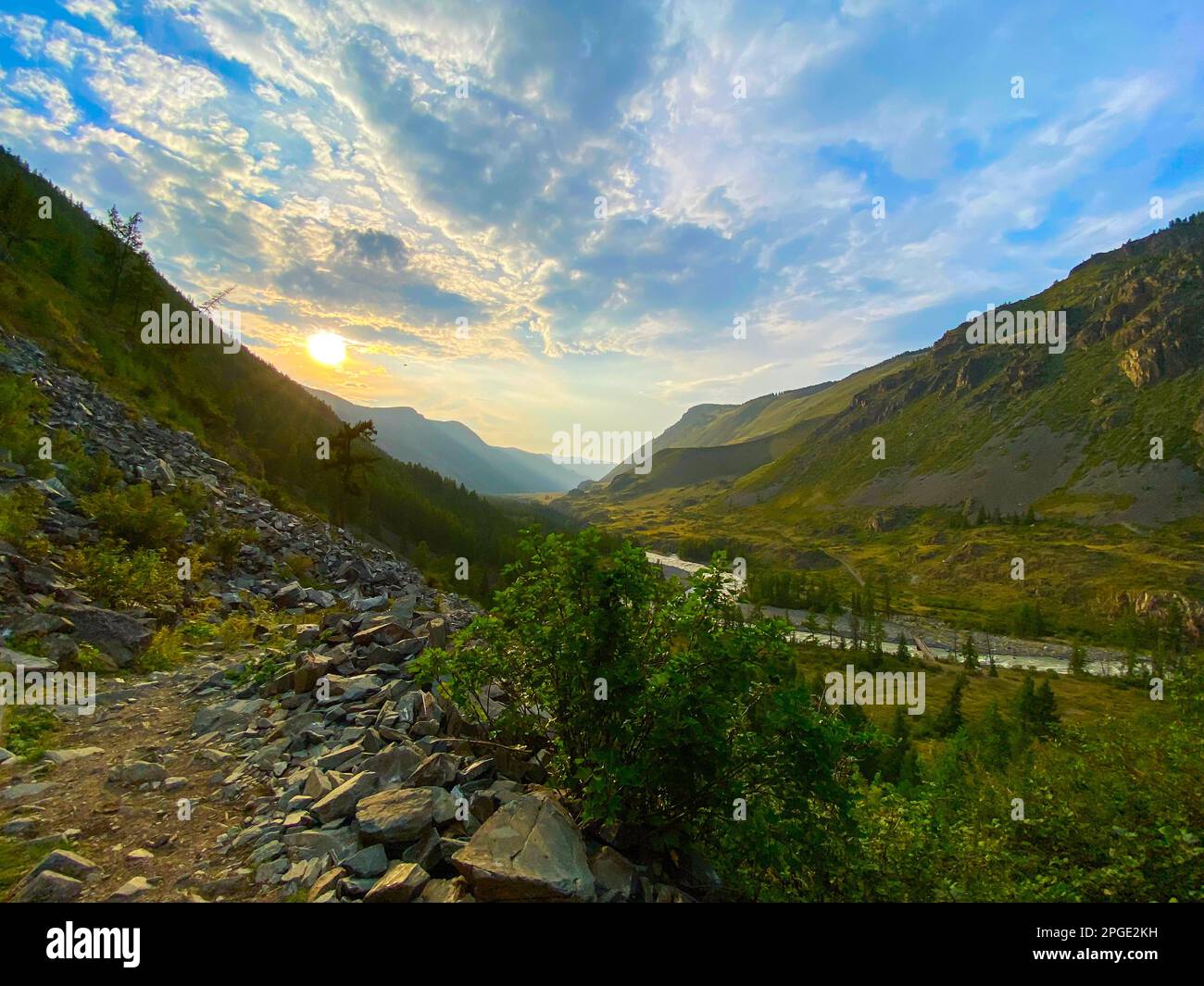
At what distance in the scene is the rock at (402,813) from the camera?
6414 millimetres

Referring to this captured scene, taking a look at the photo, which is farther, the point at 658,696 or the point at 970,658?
the point at 970,658

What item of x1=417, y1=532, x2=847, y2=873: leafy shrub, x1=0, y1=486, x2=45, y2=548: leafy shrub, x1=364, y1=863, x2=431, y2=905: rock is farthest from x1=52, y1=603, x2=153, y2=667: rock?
x1=364, y1=863, x2=431, y2=905: rock

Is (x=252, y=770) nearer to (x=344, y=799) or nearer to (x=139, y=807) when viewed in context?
(x=139, y=807)

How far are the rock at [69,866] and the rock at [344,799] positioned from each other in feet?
7.24

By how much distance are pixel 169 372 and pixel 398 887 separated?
53.3 metres

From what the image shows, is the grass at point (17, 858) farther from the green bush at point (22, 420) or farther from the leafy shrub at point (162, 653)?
the green bush at point (22, 420)

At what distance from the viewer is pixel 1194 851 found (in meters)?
9.09

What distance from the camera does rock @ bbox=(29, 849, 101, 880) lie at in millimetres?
5590

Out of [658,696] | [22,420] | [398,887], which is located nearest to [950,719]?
[658,696]

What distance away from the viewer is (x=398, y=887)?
5.45 meters

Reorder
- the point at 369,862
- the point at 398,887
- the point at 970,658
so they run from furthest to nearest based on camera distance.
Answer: the point at 970,658 < the point at 369,862 < the point at 398,887

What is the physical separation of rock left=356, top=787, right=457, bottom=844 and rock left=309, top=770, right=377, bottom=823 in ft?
1.06

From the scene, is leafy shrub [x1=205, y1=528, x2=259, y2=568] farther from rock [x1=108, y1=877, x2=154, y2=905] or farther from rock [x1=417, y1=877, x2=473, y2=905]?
rock [x1=417, y1=877, x2=473, y2=905]
